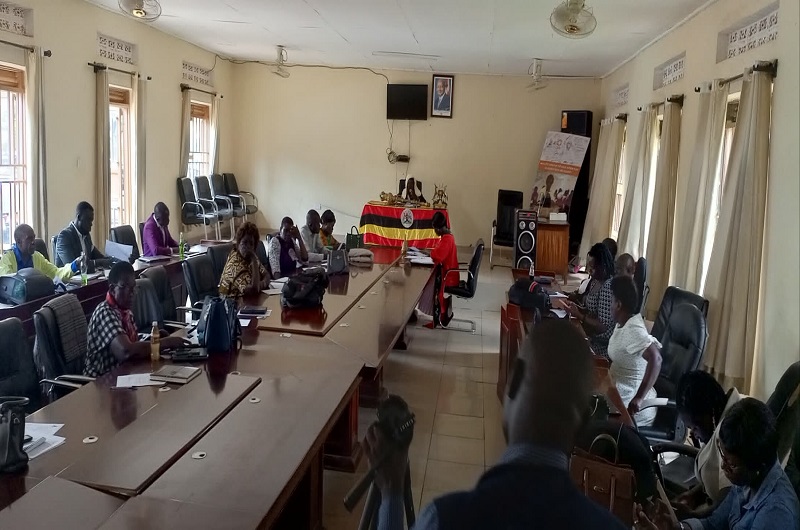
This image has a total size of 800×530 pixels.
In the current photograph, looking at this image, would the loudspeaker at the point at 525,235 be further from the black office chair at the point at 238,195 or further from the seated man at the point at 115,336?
the seated man at the point at 115,336

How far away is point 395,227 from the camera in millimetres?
9375

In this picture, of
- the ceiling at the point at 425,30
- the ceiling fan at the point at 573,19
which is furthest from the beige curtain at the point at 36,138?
the ceiling fan at the point at 573,19

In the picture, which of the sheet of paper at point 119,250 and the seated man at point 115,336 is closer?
the seated man at point 115,336

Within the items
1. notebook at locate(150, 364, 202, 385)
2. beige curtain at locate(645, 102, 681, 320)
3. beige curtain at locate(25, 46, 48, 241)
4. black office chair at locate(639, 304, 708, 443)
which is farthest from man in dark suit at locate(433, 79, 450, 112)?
notebook at locate(150, 364, 202, 385)

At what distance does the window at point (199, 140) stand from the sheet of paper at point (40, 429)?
27.2 feet

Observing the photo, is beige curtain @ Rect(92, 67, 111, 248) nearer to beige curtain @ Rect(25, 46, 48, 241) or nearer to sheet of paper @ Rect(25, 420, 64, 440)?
beige curtain @ Rect(25, 46, 48, 241)

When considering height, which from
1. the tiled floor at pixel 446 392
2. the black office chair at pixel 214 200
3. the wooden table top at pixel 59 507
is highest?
the black office chair at pixel 214 200

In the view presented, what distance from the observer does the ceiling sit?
20.5 feet

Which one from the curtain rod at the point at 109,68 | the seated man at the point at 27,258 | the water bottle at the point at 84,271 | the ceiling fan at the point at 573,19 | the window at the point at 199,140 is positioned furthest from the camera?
the window at the point at 199,140

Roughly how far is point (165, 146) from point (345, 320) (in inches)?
239

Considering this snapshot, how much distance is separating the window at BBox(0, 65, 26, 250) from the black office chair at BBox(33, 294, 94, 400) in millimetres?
3794

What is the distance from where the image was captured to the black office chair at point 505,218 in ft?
34.2

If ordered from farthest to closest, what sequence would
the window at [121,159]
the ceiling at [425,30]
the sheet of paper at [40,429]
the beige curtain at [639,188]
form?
the window at [121,159] < the beige curtain at [639,188] < the ceiling at [425,30] < the sheet of paper at [40,429]

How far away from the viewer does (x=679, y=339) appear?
362cm
